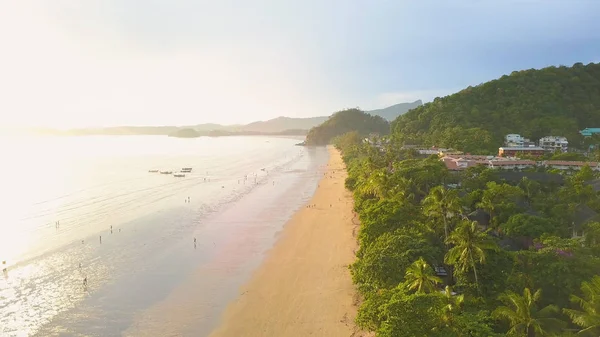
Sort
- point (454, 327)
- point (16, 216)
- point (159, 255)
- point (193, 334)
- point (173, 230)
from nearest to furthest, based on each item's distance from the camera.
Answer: point (454, 327) → point (193, 334) → point (159, 255) → point (173, 230) → point (16, 216)

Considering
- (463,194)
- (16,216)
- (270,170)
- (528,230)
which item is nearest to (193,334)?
(528,230)

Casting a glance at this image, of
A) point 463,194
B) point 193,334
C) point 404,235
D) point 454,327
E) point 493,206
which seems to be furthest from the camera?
point 463,194

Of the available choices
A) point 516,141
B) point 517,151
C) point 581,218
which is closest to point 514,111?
point 516,141

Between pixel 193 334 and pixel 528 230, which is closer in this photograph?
pixel 193 334

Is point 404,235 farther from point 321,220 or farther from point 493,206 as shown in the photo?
point 321,220

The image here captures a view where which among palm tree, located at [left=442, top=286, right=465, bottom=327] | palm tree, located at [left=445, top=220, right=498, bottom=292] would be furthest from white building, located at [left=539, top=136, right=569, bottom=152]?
palm tree, located at [left=442, top=286, right=465, bottom=327]

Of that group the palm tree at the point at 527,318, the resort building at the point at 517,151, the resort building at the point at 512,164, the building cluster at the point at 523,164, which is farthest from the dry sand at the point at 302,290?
the resort building at the point at 517,151

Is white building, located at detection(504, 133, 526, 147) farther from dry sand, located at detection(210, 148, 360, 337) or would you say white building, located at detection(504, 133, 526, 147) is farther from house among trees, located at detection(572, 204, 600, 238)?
dry sand, located at detection(210, 148, 360, 337)
